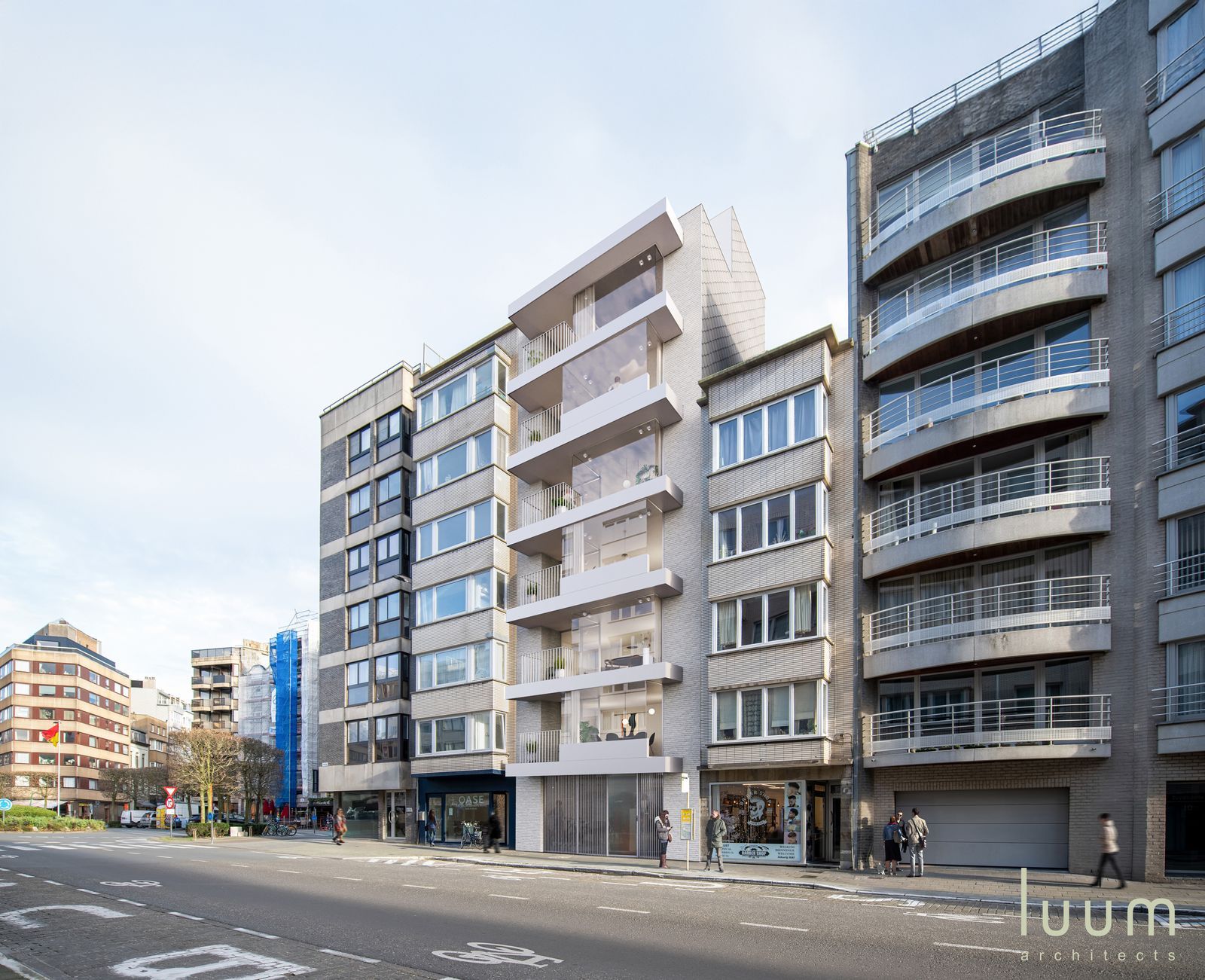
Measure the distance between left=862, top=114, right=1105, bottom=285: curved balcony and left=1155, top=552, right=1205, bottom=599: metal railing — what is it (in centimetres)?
1003

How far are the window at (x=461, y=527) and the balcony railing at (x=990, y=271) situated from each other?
17265 mm

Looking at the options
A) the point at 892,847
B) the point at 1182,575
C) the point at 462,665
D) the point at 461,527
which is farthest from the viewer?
the point at 461,527

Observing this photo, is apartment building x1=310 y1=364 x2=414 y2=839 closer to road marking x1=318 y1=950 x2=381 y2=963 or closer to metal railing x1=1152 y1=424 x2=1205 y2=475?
road marking x1=318 y1=950 x2=381 y2=963

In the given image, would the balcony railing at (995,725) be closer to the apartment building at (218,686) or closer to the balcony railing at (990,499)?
the balcony railing at (990,499)

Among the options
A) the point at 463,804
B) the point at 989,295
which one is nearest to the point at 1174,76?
the point at 989,295

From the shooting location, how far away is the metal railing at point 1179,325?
21859mm

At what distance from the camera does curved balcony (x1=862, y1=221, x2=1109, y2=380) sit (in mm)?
24109

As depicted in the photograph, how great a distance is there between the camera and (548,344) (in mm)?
38594

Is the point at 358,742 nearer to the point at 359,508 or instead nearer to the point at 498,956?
the point at 359,508

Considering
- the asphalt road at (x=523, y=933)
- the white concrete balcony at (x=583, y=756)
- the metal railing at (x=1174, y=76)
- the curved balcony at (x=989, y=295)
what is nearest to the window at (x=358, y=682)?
the white concrete balcony at (x=583, y=756)

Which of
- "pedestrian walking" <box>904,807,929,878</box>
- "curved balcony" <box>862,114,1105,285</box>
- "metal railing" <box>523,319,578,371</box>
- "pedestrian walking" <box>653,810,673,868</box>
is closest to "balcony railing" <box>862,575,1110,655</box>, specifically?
"pedestrian walking" <box>904,807,929,878</box>

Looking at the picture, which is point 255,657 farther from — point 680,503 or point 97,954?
point 97,954

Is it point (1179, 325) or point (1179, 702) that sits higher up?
point (1179, 325)

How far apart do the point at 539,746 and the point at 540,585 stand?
6.10 meters
